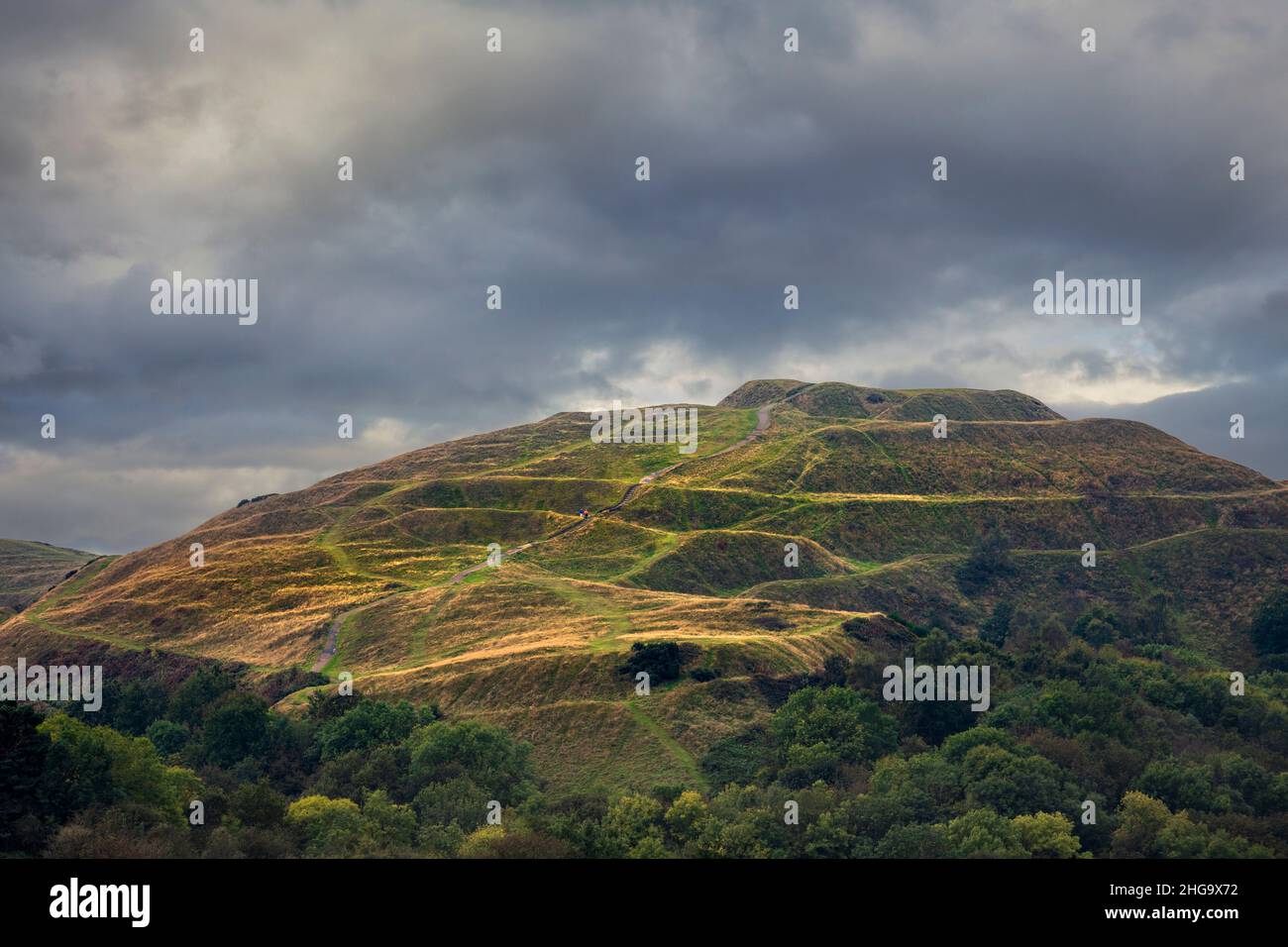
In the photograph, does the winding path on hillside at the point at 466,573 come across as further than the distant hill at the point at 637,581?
Yes

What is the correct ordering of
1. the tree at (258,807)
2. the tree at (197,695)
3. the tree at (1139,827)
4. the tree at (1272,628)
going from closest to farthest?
the tree at (1139,827) → the tree at (258,807) → the tree at (197,695) → the tree at (1272,628)

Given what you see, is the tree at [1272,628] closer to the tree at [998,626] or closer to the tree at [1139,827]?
the tree at [998,626]

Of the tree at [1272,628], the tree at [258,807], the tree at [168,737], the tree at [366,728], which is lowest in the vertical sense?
the tree at [168,737]

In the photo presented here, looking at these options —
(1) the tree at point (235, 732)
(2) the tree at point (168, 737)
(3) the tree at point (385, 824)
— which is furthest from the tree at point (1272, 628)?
(2) the tree at point (168, 737)

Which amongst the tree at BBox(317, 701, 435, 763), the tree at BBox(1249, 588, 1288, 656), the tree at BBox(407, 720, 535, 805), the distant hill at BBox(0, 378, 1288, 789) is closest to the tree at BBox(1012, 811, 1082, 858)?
the distant hill at BBox(0, 378, 1288, 789)

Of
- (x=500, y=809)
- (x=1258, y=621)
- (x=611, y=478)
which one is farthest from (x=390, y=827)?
(x=611, y=478)

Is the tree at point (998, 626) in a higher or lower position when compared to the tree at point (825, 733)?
higher

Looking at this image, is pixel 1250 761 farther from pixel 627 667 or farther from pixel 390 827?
pixel 390 827

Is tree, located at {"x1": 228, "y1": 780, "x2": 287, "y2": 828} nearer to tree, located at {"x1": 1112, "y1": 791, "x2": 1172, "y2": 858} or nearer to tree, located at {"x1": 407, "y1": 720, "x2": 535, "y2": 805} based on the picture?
tree, located at {"x1": 407, "y1": 720, "x2": 535, "y2": 805}
